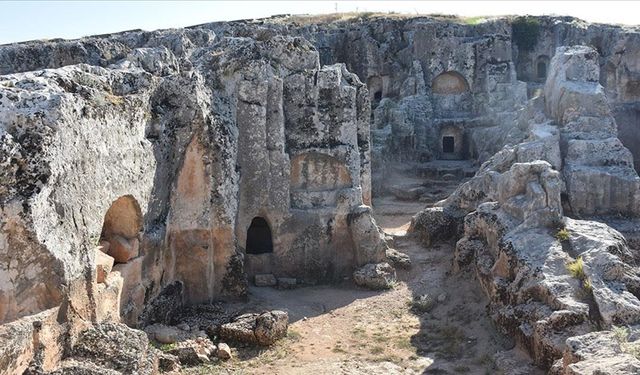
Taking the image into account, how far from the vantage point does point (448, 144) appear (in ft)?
100

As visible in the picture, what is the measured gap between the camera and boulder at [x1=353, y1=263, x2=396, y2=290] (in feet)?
47.4

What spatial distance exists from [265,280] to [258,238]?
1.26 meters

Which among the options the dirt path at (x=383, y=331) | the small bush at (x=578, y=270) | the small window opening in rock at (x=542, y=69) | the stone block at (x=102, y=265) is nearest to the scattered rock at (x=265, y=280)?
the dirt path at (x=383, y=331)

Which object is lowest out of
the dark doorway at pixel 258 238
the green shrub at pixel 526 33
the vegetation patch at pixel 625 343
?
the dark doorway at pixel 258 238

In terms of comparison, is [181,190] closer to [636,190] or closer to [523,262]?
[523,262]

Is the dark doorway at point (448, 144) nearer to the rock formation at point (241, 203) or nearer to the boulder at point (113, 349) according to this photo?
the rock formation at point (241, 203)

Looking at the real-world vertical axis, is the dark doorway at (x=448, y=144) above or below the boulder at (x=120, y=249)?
below

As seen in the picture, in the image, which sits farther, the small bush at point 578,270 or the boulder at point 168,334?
the boulder at point 168,334

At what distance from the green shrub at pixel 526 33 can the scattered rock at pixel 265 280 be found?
24.3 meters

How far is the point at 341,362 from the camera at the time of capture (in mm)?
10922

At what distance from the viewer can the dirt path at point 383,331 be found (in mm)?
10648

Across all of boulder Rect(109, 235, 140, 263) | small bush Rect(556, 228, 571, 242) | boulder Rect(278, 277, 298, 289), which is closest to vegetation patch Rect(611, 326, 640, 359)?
small bush Rect(556, 228, 571, 242)

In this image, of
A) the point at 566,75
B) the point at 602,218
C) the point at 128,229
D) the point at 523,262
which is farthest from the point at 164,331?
the point at 566,75

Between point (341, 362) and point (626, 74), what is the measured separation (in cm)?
2597
